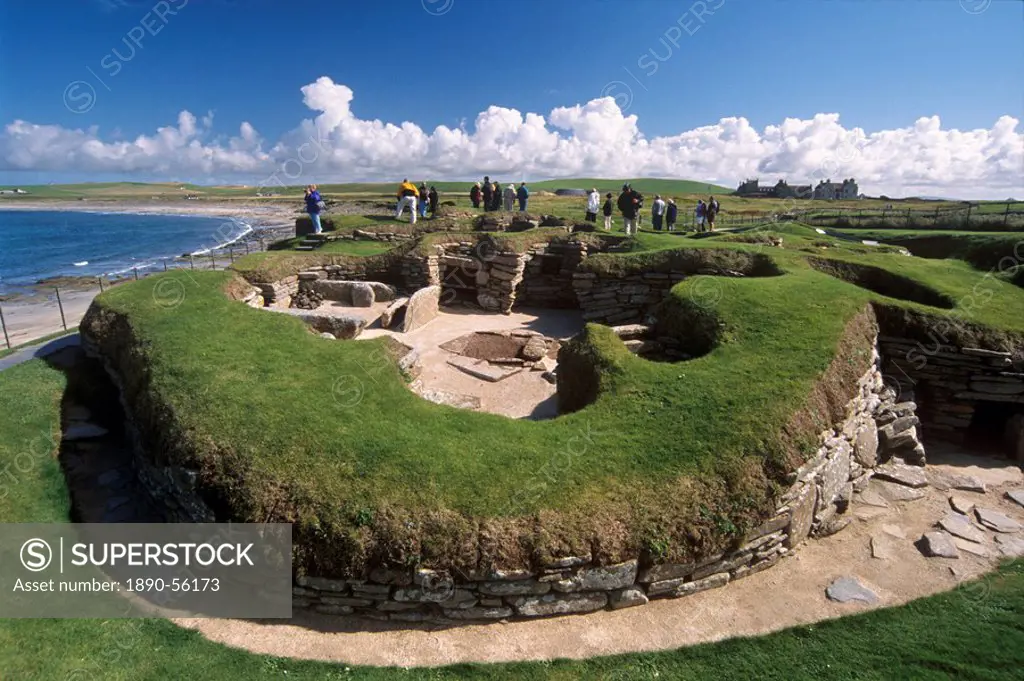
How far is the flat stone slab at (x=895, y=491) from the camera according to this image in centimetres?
852

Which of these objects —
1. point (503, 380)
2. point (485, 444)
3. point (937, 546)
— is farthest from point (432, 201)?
point (937, 546)

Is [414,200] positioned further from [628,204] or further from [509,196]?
[628,204]

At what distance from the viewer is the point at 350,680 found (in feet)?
17.4

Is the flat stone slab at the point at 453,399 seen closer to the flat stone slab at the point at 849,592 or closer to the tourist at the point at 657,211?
the flat stone slab at the point at 849,592

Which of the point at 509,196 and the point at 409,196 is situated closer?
the point at 409,196

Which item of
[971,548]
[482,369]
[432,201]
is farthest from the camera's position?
[432,201]

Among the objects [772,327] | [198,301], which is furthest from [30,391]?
[772,327]

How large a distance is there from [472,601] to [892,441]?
8305 millimetres

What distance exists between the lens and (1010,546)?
7.33m

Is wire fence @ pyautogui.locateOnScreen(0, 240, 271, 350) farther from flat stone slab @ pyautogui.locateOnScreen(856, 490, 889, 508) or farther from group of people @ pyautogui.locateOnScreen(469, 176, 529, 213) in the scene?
flat stone slab @ pyautogui.locateOnScreen(856, 490, 889, 508)

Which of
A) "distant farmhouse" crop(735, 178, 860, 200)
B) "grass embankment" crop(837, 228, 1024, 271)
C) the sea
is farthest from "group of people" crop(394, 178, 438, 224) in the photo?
"distant farmhouse" crop(735, 178, 860, 200)

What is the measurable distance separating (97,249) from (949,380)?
71400 millimetres

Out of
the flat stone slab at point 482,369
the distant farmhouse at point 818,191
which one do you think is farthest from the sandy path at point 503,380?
the distant farmhouse at point 818,191

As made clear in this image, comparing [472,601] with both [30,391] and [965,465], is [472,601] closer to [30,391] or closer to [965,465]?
[965,465]
